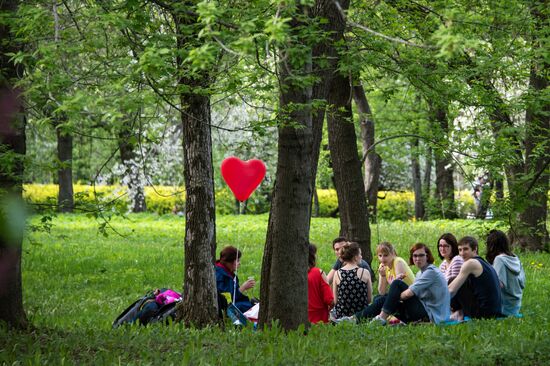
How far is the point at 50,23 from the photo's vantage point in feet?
22.1

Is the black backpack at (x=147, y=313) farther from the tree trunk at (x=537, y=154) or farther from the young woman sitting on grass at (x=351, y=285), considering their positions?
the tree trunk at (x=537, y=154)

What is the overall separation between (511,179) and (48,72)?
8986mm

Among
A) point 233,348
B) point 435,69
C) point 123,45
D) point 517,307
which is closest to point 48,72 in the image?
point 123,45

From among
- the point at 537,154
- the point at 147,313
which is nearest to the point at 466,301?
the point at 537,154

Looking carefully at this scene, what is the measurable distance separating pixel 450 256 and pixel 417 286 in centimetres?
134

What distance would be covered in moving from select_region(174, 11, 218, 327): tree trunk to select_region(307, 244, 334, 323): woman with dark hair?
142 centimetres

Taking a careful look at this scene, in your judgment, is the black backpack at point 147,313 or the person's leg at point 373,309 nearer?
the black backpack at point 147,313

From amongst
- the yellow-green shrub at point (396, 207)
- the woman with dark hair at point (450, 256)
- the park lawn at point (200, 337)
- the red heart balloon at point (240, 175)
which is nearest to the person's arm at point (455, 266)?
the woman with dark hair at point (450, 256)

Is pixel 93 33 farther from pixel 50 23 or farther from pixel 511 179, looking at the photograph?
pixel 511 179

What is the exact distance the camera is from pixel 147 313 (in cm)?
975

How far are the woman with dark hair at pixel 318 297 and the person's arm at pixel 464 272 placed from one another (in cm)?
152

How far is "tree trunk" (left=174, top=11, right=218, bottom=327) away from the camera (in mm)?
9078

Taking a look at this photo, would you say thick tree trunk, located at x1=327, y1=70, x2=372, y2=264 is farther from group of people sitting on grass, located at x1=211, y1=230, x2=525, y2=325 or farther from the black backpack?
the black backpack

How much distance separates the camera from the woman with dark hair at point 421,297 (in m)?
9.73
